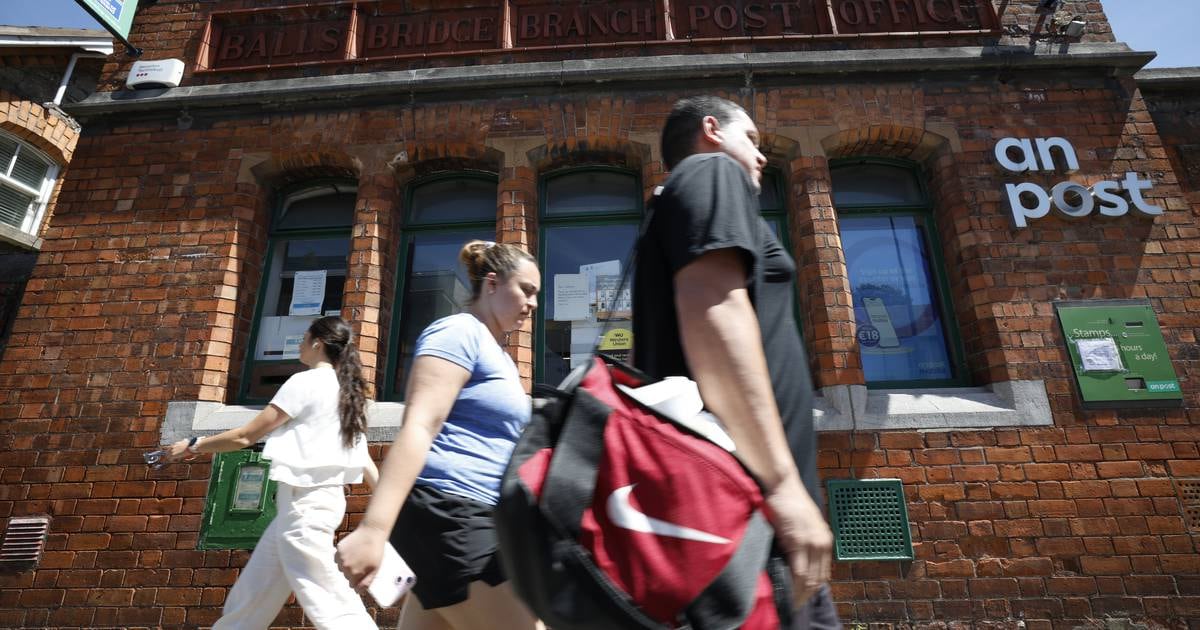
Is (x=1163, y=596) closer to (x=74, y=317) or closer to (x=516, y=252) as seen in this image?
(x=516, y=252)

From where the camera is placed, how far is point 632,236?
5238 millimetres

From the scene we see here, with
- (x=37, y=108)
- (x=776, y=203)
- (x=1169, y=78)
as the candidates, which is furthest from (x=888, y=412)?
Result: (x=37, y=108)

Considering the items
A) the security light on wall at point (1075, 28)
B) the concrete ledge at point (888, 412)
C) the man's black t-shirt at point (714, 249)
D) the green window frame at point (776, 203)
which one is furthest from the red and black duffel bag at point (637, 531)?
the security light on wall at point (1075, 28)

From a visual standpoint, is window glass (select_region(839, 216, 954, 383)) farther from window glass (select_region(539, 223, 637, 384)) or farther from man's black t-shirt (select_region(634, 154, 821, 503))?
man's black t-shirt (select_region(634, 154, 821, 503))

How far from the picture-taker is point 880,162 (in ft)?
17.8

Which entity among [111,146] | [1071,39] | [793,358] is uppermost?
[1071,39]

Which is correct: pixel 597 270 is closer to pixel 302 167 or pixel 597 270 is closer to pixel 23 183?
pixel 302 167

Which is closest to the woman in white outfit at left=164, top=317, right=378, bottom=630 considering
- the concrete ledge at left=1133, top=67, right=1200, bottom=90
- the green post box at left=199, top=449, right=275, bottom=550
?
the green post box at left=199, top=449, right=275, bottom=550

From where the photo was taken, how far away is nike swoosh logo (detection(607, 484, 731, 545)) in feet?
3.17

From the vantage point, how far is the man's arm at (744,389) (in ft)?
3.41

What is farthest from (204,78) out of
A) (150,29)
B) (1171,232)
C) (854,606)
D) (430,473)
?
(1171,232)

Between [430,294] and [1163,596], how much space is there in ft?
18.4

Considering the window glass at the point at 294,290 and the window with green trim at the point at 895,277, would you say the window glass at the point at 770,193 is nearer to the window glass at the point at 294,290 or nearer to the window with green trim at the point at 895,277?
the window with green trim at the point at 895,277

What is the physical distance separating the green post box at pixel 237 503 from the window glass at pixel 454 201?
7.85 feet
